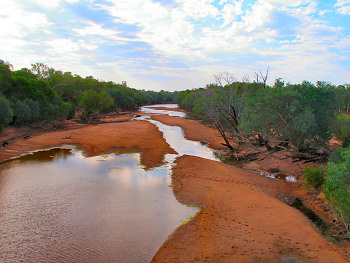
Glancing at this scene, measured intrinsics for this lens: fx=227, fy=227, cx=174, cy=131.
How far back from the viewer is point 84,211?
435 inches

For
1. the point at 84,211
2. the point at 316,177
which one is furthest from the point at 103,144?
the point at 316,177

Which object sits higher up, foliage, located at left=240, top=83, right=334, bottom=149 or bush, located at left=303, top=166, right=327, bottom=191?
foliage, located at left=240, top=83, right=334, bottom=149

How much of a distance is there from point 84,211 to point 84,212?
4.3 inches

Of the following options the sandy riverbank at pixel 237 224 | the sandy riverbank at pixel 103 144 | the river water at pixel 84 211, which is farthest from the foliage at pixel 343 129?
the sandy riverbank at pixel 103 144

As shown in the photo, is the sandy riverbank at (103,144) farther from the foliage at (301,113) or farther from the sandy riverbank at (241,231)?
the foliage at (301,113)

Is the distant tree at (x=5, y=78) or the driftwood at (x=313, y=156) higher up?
the distant tree at (x=5, y=78)

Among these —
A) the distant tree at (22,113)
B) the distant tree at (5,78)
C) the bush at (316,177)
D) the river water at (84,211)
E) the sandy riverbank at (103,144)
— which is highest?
the distant tree at (5,78)

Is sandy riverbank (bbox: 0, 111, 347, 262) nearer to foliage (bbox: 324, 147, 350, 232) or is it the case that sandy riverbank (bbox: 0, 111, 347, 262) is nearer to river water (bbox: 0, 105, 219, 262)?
river water (bbox: 0, 105, 219, 262)

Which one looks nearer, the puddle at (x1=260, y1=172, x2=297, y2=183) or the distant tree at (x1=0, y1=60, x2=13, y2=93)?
the puddle at (x1=260, y1=172, x2=297, y2=183)

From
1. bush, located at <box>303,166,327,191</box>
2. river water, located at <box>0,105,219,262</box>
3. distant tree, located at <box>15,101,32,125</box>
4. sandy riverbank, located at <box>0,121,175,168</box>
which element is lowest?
river water, located at <box>0,105,219,262</box>

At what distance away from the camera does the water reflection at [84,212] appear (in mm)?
8258

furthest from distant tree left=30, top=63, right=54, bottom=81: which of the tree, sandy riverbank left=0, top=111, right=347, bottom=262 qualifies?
sandy riverbank left=0, top=111, right=347, bottom=262

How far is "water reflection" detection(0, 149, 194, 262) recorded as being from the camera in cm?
826

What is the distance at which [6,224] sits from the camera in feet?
32.0
